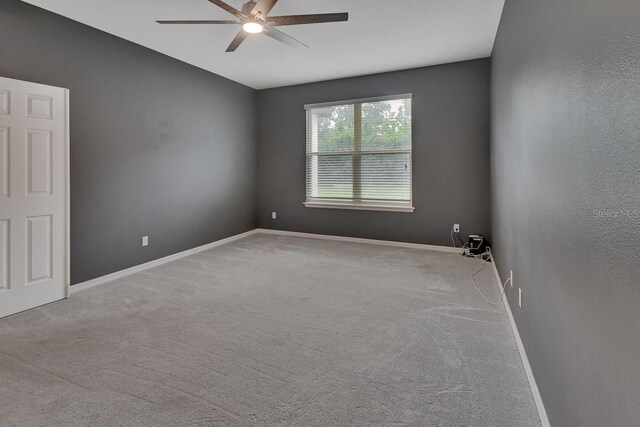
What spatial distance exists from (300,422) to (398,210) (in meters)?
3.95

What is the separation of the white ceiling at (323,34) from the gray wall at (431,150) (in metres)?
0.27

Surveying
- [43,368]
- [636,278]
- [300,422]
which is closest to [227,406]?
[300,422]

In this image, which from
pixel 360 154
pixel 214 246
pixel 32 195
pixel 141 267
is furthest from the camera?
pixel 360 154

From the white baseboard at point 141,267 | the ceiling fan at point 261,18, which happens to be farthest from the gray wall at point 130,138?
the ceiling fan at point 261,18

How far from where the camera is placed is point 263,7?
8.46 feet

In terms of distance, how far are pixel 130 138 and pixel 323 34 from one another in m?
2.49

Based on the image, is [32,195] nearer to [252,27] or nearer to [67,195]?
[67,195]

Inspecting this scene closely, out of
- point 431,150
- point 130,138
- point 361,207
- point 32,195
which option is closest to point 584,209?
point 32,195

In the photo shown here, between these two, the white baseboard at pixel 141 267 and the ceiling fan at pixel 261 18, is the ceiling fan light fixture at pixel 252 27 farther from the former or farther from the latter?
the white baseboard at pixel 141 267

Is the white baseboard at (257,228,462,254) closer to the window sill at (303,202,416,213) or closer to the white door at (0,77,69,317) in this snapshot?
the window sill at (303,202,416,213)

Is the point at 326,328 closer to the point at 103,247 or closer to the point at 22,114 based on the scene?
the point at 103,247

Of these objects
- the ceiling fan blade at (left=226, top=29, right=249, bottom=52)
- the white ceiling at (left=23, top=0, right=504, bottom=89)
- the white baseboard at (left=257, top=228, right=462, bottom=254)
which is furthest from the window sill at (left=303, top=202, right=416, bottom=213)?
the ceiling fan blade at (left=226, top=29, right=249, bottom=52)

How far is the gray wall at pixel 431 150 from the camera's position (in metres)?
4.62

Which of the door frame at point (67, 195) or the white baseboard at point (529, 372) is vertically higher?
the door frame at point (67, 195)
